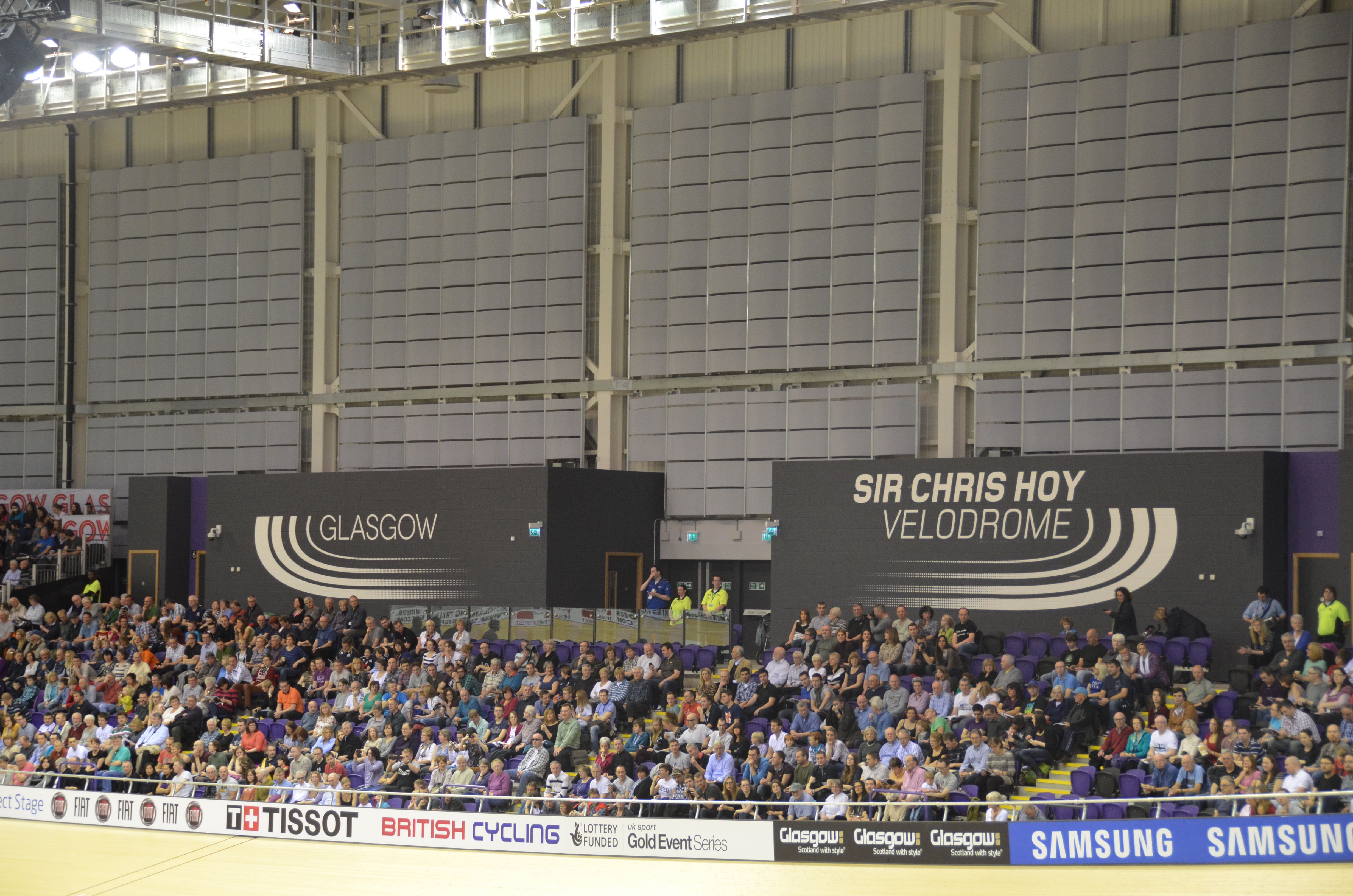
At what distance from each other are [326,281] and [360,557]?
23.2 ft

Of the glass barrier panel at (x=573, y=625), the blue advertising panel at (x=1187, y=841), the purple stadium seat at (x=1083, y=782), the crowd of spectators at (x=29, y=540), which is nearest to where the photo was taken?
the blue advertising panel at (x=1187, y=841)

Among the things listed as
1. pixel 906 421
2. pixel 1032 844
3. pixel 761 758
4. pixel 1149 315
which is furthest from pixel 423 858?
pixel 1149 315

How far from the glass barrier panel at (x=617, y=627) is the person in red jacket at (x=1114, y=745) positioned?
823cm

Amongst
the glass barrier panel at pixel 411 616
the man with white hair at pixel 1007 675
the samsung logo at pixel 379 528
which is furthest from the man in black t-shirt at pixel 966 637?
the samsung logo at pixel 379 528

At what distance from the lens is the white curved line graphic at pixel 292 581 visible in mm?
26000

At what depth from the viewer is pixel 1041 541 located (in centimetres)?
2080

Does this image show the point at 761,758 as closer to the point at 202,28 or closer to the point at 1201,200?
the point at 1201,200

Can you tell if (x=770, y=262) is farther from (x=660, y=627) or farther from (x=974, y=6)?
(x=660, y=627)

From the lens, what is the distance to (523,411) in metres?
28.4

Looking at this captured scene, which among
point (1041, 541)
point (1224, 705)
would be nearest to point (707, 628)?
point (1041, 541)

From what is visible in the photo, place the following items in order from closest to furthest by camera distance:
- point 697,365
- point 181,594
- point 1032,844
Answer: point 1032,844
point 697,365
point 181,594

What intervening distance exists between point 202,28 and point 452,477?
8.48 m

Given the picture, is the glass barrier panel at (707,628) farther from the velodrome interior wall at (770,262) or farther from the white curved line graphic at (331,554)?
the white curved line graphic at (331,554)

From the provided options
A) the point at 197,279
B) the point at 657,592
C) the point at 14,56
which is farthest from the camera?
the point at 197,279
